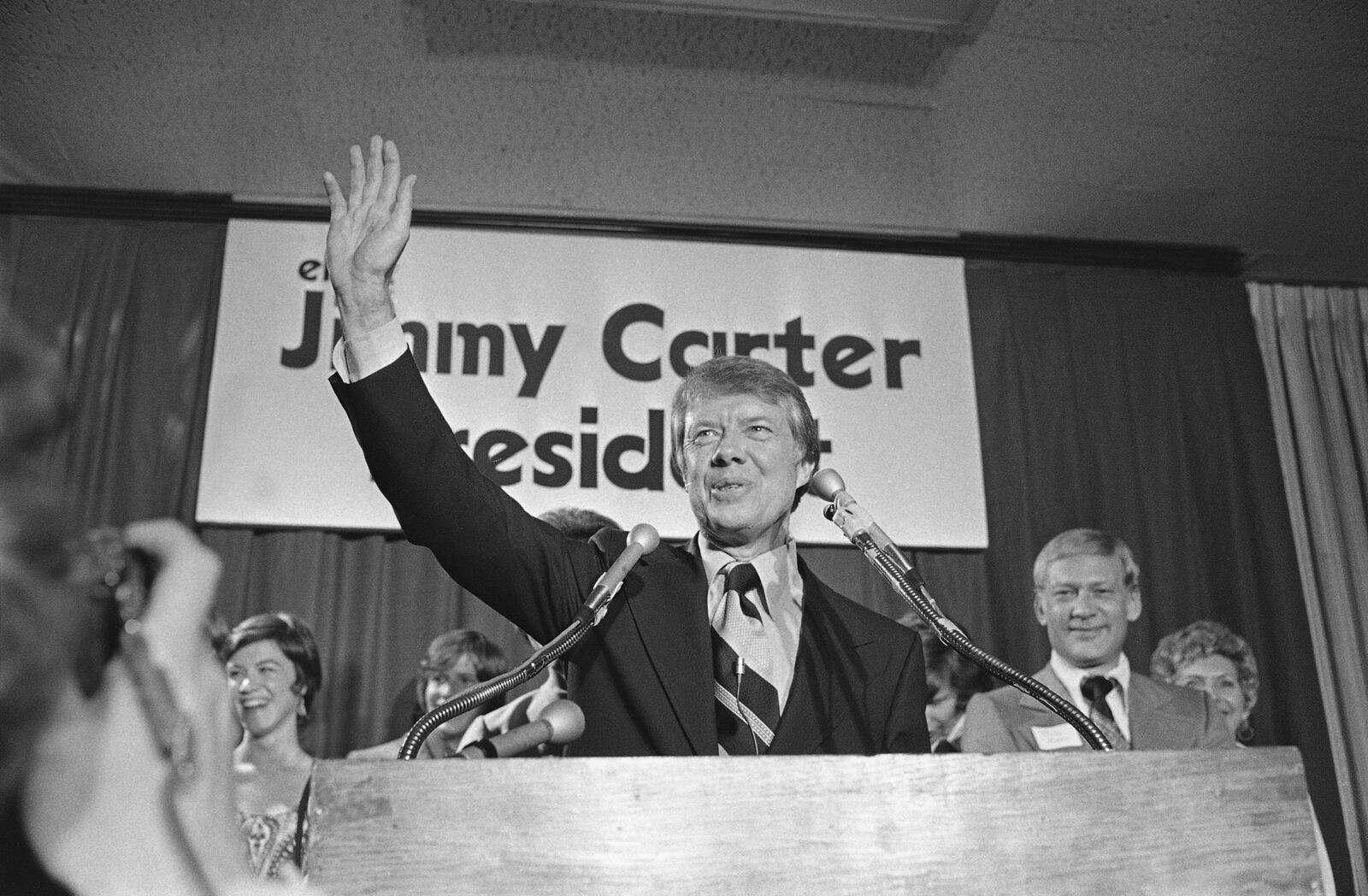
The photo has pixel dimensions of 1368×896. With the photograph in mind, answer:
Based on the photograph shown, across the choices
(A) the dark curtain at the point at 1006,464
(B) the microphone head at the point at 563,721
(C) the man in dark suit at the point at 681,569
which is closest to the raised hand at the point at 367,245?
(C) the man in dark suit at the point at 681,569

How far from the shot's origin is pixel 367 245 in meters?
1.54

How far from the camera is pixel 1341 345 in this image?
17.6ft

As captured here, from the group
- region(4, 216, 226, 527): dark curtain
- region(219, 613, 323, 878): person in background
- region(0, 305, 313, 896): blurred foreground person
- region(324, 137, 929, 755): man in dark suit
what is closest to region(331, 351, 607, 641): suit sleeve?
region(324, 137, 929, 755): man in dark suit

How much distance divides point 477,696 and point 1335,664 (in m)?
4.56

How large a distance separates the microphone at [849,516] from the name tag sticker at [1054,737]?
4.82 feet

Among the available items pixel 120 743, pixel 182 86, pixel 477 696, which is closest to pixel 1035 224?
pixel 182 86

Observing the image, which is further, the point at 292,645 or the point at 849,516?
the point at 292,645

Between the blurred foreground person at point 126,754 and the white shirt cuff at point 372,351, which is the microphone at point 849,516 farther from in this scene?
the blurred foreground person at point 126,754

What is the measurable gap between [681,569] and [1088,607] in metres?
1.88

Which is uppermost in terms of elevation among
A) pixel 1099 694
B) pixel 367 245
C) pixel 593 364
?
pixel 593 364

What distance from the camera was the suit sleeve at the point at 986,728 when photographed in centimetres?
294

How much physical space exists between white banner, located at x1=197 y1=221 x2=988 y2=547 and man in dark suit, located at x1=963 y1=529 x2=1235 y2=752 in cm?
109

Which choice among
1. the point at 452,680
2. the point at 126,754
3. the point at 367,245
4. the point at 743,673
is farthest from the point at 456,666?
the point at 126,754

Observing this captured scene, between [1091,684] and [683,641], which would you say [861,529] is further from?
[1091,684]
